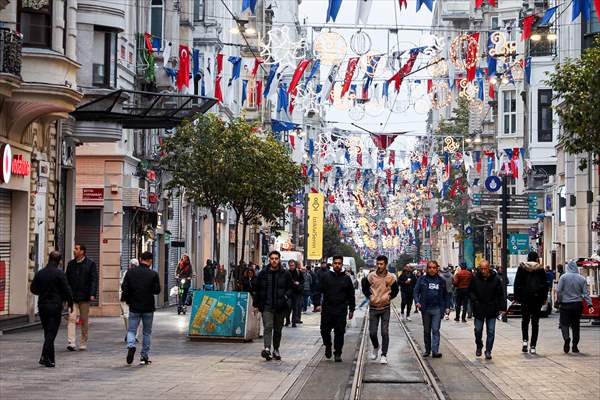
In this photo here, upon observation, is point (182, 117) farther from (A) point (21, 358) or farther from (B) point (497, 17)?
(B) point (497, 17)

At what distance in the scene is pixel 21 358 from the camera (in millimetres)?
21172

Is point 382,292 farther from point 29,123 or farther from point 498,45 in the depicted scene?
point 498,45

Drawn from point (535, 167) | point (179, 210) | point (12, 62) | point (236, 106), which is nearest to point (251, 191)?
point (12, 62)

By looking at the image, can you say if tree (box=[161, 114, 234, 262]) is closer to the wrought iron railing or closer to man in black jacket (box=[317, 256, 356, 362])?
the wrought iron railing

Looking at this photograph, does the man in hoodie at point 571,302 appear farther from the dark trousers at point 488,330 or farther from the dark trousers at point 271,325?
the dark trousers at point 271,325

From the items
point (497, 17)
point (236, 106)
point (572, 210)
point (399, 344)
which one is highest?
point (497, 17)

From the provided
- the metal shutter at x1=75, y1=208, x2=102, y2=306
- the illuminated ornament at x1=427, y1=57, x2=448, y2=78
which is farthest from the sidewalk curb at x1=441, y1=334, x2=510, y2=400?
the metal shutter at x1=75, y1=208, x2=102, y2=306

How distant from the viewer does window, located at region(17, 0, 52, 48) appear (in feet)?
93.9

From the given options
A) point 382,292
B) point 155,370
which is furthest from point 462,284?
point 155,370

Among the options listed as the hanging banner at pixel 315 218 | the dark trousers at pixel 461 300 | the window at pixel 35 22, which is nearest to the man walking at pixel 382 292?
the window at pixel 35 22

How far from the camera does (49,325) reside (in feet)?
65.1

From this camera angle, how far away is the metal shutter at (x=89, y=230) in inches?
1591

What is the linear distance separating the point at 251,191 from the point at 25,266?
31.4 ft

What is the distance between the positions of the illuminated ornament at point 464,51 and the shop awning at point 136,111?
8.05 meters
